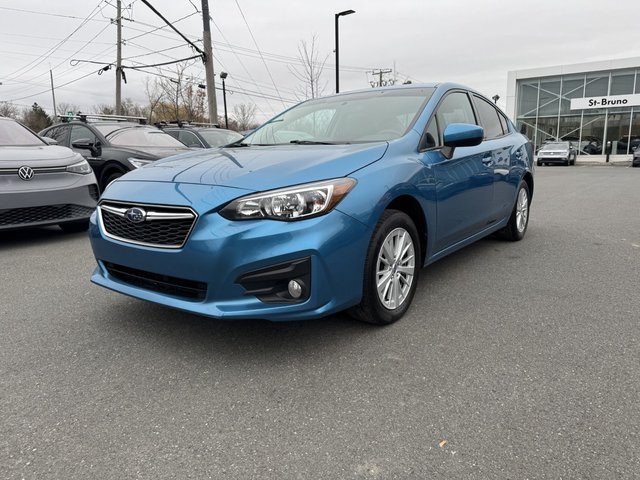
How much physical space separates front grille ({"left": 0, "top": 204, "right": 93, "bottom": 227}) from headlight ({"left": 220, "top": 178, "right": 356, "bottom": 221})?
4.01m

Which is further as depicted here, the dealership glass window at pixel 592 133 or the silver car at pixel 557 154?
the dealership glass window at pixel 592 133

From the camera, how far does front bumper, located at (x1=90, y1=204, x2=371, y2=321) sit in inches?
95.9

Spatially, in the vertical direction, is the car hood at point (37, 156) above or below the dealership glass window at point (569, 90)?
below

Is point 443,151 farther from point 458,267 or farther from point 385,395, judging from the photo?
point 385,395

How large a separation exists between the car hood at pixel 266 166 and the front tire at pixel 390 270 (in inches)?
16.4

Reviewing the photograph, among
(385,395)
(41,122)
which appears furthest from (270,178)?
(41,122)

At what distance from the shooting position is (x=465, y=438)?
1.99 meters

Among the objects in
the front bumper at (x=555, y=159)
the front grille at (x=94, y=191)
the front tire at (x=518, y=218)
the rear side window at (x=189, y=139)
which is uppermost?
the rear side window at (x=189, y=139)

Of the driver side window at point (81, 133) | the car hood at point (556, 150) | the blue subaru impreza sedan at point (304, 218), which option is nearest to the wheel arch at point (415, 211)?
the blue subaru impreza sedan at point (304, 218)

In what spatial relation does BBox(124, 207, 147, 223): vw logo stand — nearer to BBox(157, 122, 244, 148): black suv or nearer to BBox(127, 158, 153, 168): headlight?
BBox(127, 158, 153, 168): headlight

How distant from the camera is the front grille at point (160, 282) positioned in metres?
2.58

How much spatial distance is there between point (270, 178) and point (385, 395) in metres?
1.25

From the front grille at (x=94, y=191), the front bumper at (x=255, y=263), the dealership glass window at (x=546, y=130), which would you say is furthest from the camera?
the dealership glass window at (x=546, y=130)

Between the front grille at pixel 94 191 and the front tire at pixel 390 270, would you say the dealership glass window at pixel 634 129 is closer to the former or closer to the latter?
the front grille at pixel 94 191
